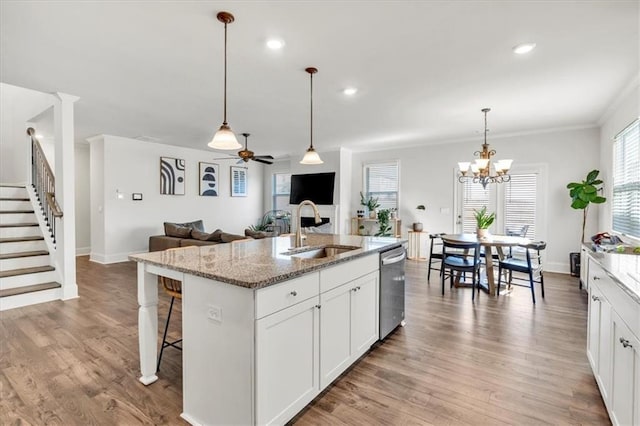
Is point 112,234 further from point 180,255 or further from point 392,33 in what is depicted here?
point 392,33

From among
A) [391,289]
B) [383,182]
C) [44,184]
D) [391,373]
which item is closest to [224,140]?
[391,289]

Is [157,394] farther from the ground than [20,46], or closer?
closer

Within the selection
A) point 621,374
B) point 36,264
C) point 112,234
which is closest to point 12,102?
point 112,234

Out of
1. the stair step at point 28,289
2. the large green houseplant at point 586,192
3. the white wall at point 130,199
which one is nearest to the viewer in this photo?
the stair step at point 28,289

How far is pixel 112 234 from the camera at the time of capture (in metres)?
6.52

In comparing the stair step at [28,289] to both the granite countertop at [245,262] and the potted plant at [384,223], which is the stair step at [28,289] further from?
the potted plant at [384,223]

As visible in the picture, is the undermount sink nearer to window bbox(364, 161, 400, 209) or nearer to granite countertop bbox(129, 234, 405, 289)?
granite countertop bbox(129, 234, 405, 289)

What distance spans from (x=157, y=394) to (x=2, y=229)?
4395mm

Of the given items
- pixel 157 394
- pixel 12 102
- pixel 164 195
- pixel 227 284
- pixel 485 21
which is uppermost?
pixel 12 102

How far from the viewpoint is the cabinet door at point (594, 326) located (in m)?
2.14

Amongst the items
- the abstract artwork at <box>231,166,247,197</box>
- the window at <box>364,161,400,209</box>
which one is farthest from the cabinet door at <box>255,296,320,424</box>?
the abstract artwork at <box>231,166,247,197</box>

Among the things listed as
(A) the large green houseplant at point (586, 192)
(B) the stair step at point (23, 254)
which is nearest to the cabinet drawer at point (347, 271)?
(A) the large green houseplant at point (586, 192)

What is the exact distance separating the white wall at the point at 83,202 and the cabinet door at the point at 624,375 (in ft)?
30.1

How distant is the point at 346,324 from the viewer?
92.8 inches
